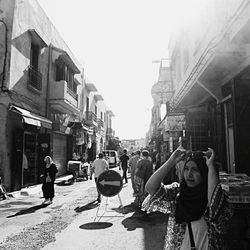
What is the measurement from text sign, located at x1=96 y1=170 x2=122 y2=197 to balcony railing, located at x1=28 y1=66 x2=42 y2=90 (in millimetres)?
7471

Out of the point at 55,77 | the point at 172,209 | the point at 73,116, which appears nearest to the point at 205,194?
the point at 172,209

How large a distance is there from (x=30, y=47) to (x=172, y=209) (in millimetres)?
12374

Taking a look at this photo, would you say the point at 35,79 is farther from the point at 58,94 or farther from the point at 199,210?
the point at 199,210

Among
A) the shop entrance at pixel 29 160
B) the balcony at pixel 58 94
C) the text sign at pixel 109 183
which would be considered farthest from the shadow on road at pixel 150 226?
the balcony at pixel 58 94

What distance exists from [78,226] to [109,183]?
1.53m

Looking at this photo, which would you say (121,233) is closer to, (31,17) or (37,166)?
(37,166)

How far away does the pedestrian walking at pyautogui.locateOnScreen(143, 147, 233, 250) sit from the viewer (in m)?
2.10

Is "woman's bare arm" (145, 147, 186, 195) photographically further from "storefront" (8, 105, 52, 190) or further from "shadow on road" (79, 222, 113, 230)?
"storefront" (8, 105, 52, 190)

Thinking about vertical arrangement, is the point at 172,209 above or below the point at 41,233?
above

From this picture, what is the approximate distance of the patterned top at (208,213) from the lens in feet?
6.87

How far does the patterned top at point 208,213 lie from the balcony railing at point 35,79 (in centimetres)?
1160

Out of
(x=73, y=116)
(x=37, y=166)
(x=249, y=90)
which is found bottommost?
(x=37, y=166)

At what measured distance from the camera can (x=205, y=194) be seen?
218 centimetres

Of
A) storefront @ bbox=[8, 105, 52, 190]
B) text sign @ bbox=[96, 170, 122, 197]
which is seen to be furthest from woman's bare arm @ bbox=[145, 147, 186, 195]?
storefront @ bbox=[8, 105, 52, 190]
